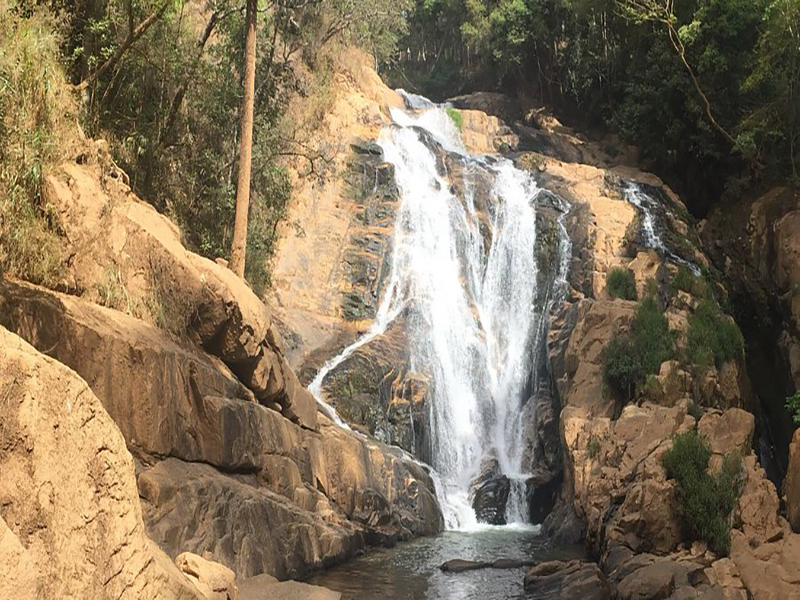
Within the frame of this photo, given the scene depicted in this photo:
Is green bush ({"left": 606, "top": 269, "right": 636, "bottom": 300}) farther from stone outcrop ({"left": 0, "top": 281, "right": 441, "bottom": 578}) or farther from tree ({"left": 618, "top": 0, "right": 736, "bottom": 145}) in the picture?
stone outcrop ({"left": 0, "top": 281, "right": 441, "bottom": 578})

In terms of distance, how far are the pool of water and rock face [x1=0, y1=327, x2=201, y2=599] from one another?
7.57 m

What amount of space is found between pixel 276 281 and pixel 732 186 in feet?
56.2

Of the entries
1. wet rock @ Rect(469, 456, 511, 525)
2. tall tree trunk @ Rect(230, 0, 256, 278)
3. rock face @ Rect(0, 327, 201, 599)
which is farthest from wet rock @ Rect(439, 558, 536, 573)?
rock face @ Rect(0, 327, 201, 599)

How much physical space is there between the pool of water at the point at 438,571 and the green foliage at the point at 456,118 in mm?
23855

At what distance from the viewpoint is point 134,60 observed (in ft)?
60.8

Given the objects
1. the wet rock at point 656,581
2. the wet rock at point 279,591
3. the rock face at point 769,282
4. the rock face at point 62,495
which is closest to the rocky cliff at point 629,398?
the wet rock at point 656,581

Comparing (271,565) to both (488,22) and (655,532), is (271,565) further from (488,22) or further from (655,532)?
(488,22)

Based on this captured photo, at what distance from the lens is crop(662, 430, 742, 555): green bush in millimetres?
13953

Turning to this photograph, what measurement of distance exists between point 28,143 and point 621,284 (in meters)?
17.2

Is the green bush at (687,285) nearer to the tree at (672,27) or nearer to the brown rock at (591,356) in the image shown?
the brown rock at (591,356)

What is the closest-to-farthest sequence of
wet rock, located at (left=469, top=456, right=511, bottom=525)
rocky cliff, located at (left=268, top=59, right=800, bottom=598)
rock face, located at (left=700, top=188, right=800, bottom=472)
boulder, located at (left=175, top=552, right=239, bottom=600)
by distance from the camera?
boulder, located at (left=175, top=552, right=239, bottom=600) → rocky cliff, located at (left=268, top=59, right=800, bottom=598) → wet rock, located at (left=469, top=456, right=511, bottom=525) → rock face, located at (left=700, top=188, right=800, bottom=472)

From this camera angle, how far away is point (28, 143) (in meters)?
12.1

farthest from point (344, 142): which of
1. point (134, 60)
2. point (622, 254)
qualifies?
point (134, 60)

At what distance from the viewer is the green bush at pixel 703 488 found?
1395 centimetres
